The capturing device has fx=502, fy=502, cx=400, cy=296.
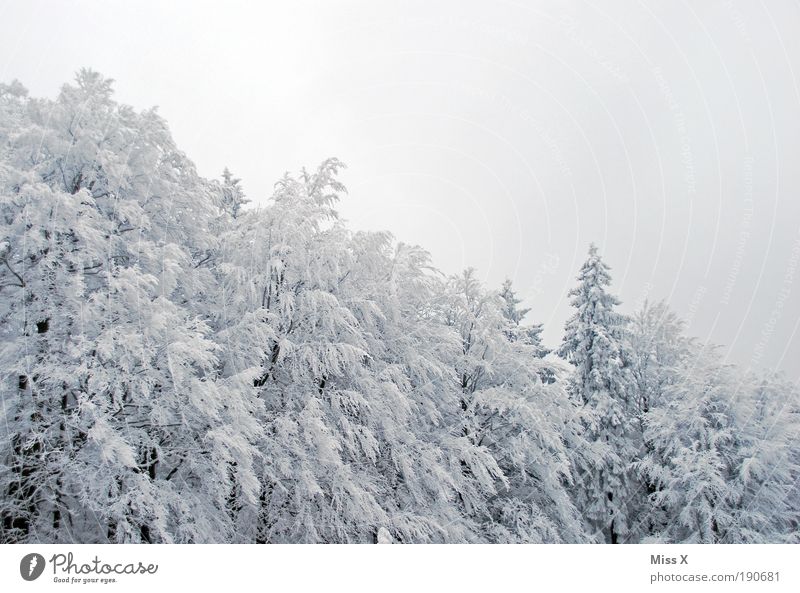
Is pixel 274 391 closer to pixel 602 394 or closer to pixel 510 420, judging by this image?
pixel 510 420

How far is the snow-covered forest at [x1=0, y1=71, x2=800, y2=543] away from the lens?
10297mm

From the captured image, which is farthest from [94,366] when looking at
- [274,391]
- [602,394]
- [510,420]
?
[602,394]

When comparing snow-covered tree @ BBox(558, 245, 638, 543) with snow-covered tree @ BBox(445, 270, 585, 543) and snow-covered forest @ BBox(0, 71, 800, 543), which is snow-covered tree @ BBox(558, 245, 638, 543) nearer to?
snow-covered forest @ BBox(0, 71, 800, 543)

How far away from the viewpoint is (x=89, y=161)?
1213 centimetres

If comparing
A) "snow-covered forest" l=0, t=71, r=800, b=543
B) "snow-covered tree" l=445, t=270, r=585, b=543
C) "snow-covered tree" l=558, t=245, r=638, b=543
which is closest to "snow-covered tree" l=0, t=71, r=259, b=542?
"snow-covered forest" l=0, t=71, r=800, b=543

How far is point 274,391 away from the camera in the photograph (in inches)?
544

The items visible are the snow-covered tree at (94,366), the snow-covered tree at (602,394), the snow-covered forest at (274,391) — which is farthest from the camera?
the snow-covered tree at (602,394)

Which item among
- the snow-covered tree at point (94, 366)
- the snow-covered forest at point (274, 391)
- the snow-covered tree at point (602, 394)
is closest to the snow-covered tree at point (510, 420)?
the snow-covered forest at point (274, 391)

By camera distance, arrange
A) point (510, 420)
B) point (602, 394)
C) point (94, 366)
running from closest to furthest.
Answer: point (94, 366) < point (510, 420) < point (602, 394)

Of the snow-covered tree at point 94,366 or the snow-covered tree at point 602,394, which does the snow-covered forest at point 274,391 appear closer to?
the snow-covered tree at point 94,366

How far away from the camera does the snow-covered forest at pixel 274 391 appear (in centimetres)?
1030

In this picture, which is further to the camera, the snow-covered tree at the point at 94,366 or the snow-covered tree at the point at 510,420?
the snow-covered tree at the point at 510,420

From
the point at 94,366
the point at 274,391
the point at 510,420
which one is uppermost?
the point at 94,366

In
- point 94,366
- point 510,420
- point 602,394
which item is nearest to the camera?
point 94,366
